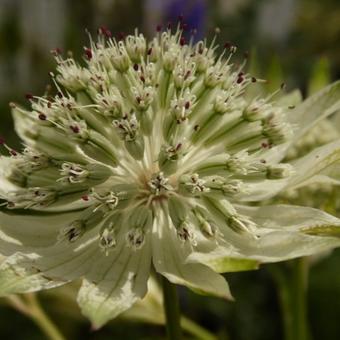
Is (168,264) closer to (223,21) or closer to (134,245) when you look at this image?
(134,245)

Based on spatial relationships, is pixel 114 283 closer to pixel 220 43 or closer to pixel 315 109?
pixel 315 109

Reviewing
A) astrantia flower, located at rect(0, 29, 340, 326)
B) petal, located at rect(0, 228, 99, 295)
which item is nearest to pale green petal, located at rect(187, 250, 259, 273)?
astrantia flower, located at rect(0, 29, 340, 326)

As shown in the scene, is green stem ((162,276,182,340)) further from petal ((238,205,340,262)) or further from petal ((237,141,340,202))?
petal ((237,141,340,202))

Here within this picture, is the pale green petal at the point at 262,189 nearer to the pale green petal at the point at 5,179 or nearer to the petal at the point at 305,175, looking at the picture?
the petal at the point at 305,175

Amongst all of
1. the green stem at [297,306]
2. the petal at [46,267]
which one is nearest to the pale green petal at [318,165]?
the green stem at [297,306]

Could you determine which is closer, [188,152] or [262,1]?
[188,152]

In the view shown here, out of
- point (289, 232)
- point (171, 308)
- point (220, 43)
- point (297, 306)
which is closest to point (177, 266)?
point (171, 308)

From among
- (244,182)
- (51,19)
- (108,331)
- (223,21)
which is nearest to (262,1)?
(223,21)
